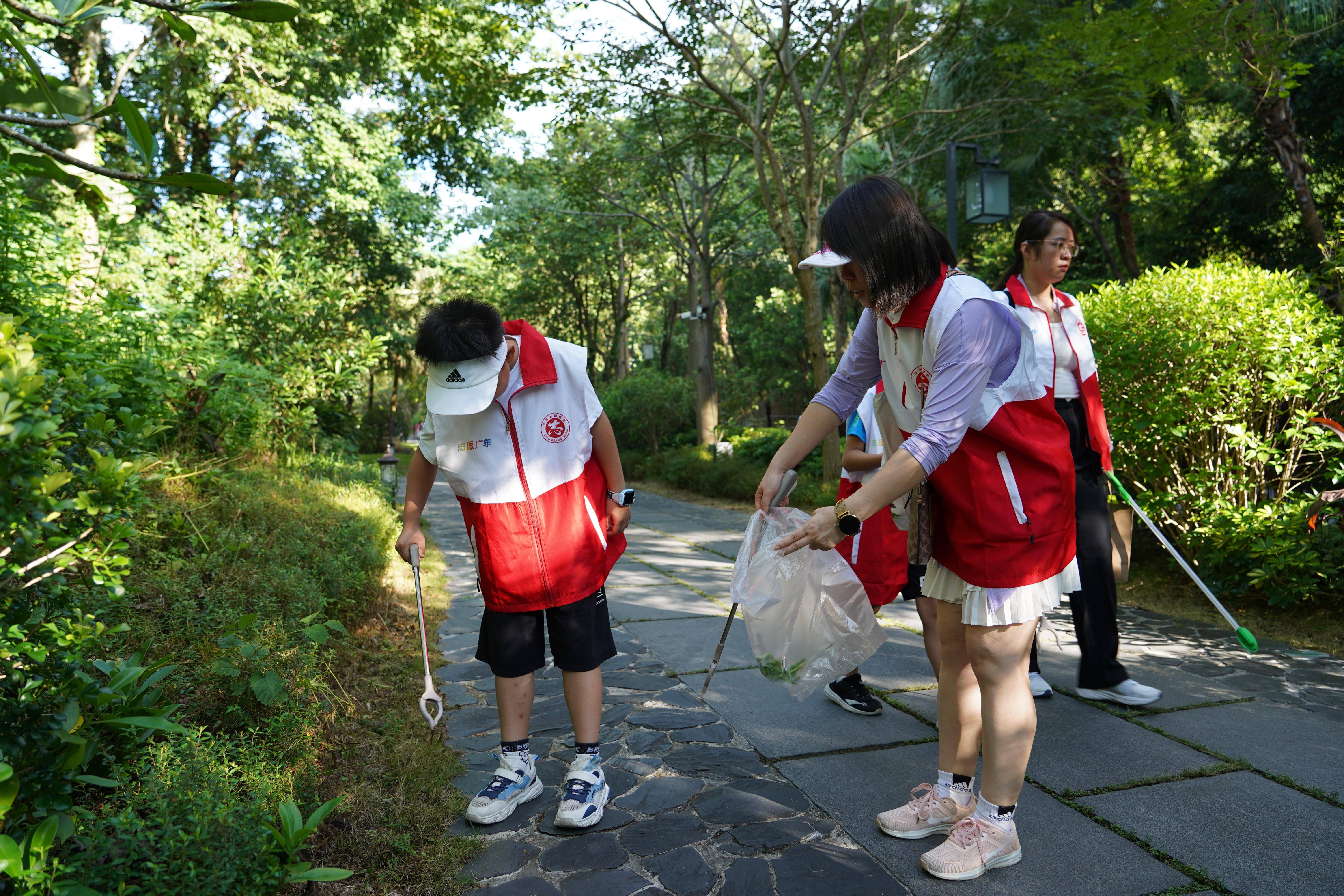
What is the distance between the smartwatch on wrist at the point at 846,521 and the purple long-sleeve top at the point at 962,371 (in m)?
0.21

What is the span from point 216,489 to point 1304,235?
15594 mm

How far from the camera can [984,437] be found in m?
2.31

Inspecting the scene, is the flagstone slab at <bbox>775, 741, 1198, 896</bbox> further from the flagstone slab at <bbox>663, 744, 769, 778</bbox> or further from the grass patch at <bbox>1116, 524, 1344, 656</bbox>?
the grass patch at <bbox>1116, 524, 1344, 656</bbox>

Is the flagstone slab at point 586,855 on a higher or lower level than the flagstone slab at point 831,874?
lower

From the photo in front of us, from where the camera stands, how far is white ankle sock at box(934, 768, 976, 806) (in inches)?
104

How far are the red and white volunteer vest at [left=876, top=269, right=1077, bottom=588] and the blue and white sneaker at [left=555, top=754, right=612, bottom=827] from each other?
4.56 ft

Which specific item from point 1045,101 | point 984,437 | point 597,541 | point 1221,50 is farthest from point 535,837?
point 1045,101

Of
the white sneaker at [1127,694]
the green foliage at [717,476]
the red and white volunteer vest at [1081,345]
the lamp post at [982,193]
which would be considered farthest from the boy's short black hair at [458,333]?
the green foliage at [717,476]

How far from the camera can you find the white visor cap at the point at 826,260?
231 cm

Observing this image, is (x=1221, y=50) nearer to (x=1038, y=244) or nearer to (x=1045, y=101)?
(x=1045, y=101)

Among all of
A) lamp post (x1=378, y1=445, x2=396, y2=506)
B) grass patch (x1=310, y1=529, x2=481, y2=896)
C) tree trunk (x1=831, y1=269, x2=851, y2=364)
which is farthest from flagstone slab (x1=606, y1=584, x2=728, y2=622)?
tree trunk (x1=831, y1=269, x2=851, y2=364)

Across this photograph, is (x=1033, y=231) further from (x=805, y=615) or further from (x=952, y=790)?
(x=952, y=790)

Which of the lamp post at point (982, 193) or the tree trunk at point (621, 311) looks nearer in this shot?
the lamp post at point (982, 193)

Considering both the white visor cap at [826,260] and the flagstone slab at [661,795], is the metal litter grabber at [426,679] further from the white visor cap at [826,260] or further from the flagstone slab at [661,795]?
the white visor cap at [826,260]
